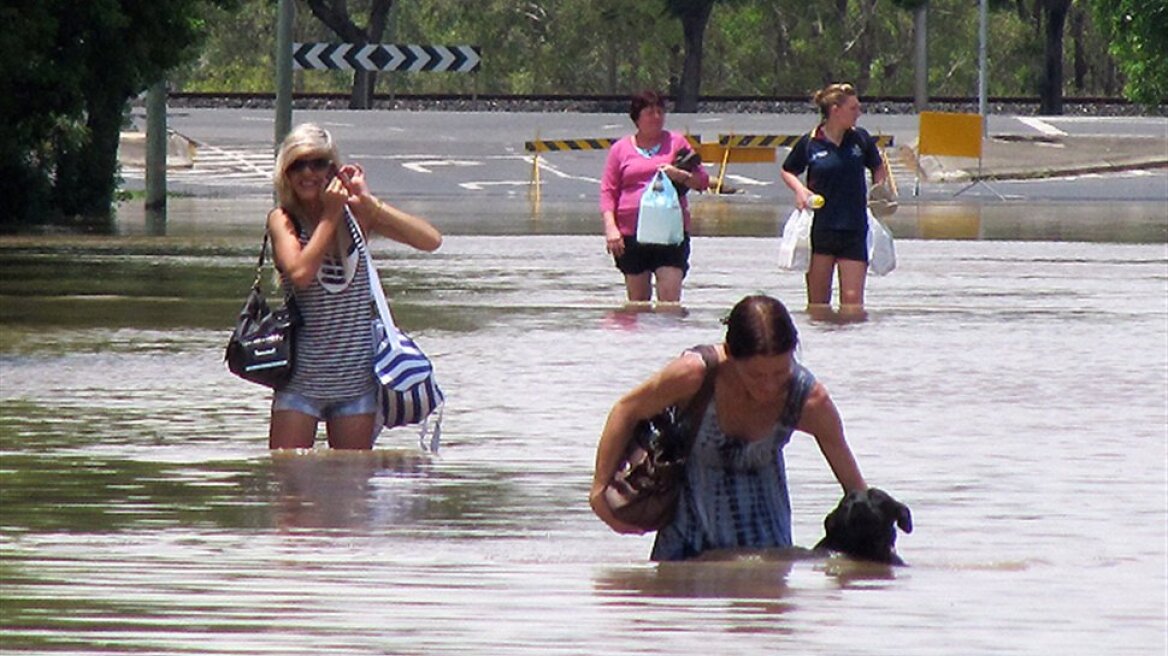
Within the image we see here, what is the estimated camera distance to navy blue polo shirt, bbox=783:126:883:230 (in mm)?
17281

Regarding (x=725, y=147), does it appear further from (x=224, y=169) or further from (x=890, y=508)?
(x=890, y=508)

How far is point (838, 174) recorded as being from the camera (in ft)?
56.9

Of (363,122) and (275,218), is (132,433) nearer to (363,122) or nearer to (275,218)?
(275,218)

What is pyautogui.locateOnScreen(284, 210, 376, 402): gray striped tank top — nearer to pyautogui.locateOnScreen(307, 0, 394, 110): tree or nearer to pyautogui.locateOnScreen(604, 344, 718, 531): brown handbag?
pyautogui.locateOnScreen(604, 344, 718, 531): brown handbag

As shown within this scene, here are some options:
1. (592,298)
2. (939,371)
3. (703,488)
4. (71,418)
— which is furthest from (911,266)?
(703,488)

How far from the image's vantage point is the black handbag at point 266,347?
9336 mm

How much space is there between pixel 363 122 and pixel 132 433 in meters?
44.4

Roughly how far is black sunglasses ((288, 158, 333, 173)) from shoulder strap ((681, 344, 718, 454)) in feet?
6.33

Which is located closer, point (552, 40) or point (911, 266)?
point (911, 266)

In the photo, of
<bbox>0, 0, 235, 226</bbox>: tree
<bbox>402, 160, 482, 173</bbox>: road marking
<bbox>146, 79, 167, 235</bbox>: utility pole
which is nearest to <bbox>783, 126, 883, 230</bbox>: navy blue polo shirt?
<bbox>0, 0, 235, 226</bbox>: tree

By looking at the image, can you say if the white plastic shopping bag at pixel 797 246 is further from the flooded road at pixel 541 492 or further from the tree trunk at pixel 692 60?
the tree trunk at pixel 692 60

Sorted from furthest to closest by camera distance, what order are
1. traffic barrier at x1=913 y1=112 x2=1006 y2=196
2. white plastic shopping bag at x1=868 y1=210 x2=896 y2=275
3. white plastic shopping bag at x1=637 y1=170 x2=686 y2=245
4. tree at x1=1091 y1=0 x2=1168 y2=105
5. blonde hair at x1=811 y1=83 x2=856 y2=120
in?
traffic barrier at x1=913 y1=112 x2=1006 y2=196 → tree at x1=1091 y1=0 x2=1168 y2=105 → white plastic shopping bag at x1=868 y1=210 x2=896 y2=275 → white plastic shopping bag at x1=637 y1=170 x2=686 y2=245 → blonde hair at x1=811 y1=83 x2=856 y2=120

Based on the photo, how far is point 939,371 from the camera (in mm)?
14836

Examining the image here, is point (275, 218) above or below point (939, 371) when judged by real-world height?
above
